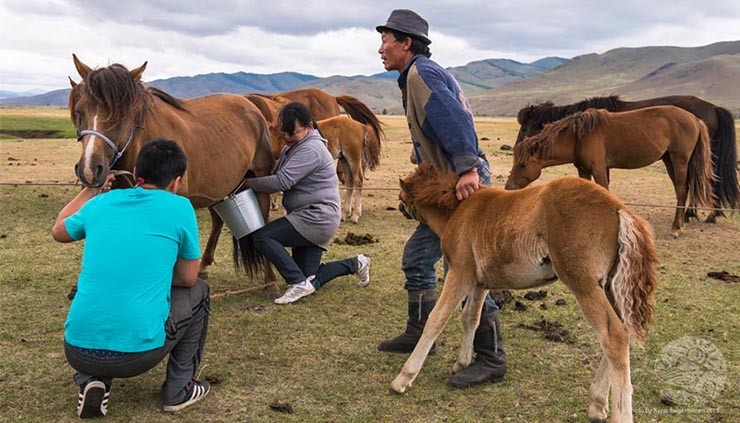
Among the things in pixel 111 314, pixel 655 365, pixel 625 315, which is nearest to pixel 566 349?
pixel 655 365

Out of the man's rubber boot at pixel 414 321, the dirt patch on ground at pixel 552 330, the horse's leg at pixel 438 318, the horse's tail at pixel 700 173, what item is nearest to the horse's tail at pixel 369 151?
the horse's tail at pixel 700 173

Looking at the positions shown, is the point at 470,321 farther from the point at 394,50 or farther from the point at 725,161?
the point at 725,161

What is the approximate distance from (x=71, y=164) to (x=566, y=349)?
14290mm

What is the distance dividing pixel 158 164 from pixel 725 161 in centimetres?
1081

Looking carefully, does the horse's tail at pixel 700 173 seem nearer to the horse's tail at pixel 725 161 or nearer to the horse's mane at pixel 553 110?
the horse's tail at pixel 725 161

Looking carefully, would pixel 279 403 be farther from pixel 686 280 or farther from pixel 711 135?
pixel 711 135

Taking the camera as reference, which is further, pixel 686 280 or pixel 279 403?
pixel 686 280

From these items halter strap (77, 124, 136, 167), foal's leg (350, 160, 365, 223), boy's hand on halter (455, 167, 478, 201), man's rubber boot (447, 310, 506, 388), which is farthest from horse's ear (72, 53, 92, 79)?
foal's leg (350, 160, 365, 223)

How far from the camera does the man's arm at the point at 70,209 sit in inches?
126

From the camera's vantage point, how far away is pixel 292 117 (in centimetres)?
533

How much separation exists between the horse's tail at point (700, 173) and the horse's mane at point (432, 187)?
7.15 meters

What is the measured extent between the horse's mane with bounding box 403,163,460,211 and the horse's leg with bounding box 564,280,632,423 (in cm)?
99

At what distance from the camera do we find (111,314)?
3004 millimetres

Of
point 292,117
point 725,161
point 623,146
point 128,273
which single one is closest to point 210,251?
point 292,117
